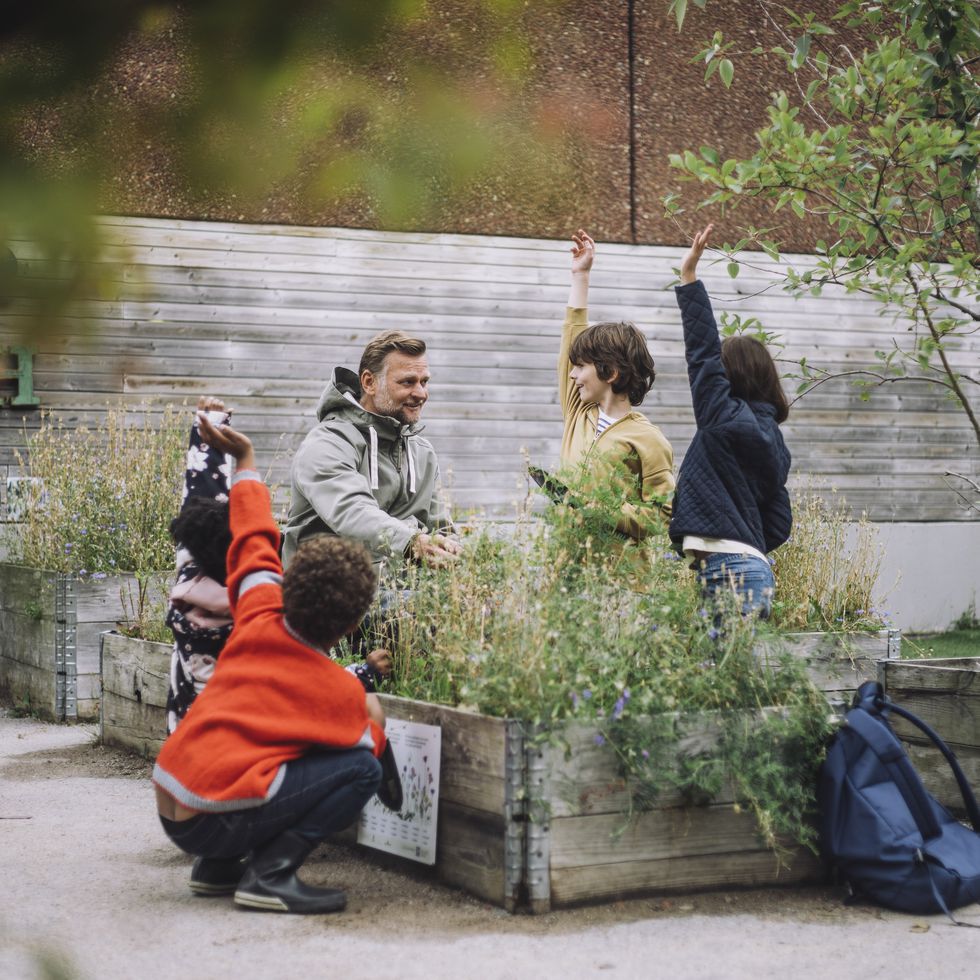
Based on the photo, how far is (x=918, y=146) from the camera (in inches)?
187

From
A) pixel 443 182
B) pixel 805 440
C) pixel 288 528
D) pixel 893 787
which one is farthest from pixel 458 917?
pixel 805 440

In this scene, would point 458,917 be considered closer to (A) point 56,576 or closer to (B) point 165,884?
(B) point 165,884

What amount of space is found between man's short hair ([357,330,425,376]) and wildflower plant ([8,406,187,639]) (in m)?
2.06

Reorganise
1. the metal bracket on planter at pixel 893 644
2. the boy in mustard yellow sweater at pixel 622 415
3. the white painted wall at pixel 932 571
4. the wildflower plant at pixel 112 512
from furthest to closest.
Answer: the white painted wall at pixel 932 571 → the wildflower plant at pixel 112 512 → the metal bracket on planter at pixel 893 644 → the boy in mustard yellow sweater at pixel 622 415

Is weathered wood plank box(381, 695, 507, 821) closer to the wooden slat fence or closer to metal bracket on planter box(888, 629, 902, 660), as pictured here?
metal bracket on planter box(888, 629, 902, 660)

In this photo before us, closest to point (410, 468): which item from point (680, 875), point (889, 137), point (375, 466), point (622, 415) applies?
point (375, 466)

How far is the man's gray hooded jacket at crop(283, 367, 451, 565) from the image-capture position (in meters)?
4.41

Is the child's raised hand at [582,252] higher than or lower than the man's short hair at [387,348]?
higher

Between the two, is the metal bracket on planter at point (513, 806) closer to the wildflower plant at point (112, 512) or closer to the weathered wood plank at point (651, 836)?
the weathered wood plank at point (651, 836)

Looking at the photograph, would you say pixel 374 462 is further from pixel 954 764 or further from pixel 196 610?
pixel 954 764

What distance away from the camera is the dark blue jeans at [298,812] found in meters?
3.38

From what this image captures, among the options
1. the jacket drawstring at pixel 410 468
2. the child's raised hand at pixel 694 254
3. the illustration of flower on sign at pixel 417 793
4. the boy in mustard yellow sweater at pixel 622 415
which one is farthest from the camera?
the jacket drawstring at pixel 410 468

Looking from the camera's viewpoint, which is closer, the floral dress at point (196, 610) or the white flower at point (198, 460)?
the floral dress at point (196, 610)

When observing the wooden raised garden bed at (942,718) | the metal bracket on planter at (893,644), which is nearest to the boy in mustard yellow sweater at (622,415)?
the wooden raised garden bed at (942,718)
